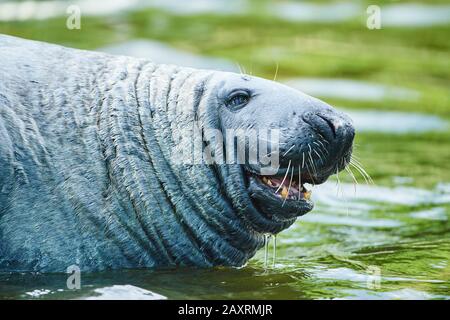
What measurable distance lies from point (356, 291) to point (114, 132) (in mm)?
1801

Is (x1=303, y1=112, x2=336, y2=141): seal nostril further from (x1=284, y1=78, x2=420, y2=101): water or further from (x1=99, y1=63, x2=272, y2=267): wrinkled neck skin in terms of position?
(x1=284, y1=78, x2=420, y2=101): water

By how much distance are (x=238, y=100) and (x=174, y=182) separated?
66 cm

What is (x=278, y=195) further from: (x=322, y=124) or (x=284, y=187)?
(x=322, y=124)

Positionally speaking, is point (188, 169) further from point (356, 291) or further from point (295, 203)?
point (356, 291)

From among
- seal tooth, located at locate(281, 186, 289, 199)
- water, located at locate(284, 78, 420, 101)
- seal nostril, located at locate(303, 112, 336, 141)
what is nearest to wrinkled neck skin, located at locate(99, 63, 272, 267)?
seal tooth, located at locate(281, 186, 289, 199)

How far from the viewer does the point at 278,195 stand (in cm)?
714

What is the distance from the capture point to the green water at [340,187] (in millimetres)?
6941

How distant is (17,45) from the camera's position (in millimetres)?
7578

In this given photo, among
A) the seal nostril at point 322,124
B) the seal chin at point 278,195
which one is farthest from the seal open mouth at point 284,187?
the seal nostril at point 322,124

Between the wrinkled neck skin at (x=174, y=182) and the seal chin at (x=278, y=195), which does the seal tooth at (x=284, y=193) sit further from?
the wrinkled neck skin at (x=174, y=182)

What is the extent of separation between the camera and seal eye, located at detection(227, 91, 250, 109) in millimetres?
7230

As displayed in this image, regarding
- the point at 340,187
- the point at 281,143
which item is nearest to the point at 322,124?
the point at 281,143

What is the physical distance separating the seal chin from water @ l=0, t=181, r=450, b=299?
0.45 m
